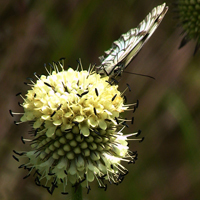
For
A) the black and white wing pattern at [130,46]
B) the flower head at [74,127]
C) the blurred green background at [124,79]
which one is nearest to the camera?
the flower head at [74,127]

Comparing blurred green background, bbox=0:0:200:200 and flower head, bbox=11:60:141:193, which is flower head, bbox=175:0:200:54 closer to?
blurred green background, bbox=0:0:200:200

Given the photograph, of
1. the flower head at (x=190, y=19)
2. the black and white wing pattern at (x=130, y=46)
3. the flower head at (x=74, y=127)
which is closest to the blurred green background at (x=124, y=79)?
the flower head at (x=190, y=19)

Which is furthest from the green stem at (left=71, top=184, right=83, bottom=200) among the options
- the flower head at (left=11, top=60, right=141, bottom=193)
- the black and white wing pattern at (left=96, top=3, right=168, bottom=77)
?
the black and white wing pattern at (left=96, top=3, right=168, bottom=77)

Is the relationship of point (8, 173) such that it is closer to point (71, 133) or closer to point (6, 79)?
point (6, 79)

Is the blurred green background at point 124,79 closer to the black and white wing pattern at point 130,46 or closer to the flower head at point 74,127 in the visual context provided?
the black and white wing pattern at point 130,46

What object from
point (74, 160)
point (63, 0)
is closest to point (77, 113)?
point (74, 160)
